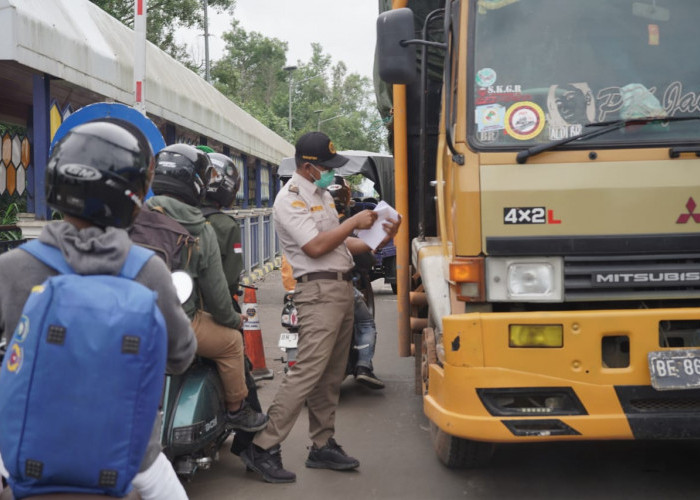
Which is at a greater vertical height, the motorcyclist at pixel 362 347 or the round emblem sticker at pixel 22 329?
the round emblem sticker at pixel 22 329

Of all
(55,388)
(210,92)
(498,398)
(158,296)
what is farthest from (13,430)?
(210,92)

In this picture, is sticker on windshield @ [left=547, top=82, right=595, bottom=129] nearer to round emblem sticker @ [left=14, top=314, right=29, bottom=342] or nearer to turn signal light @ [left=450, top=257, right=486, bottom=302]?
turn signal light @ [left=450, top=257, right=486, bottom=302]

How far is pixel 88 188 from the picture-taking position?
215 cm

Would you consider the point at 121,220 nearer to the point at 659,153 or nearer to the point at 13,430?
the point at 13,430

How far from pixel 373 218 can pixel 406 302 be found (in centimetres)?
135

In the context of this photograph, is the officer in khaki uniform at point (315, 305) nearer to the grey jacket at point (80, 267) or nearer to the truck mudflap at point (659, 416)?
the truck mudflap at point (659, 416)

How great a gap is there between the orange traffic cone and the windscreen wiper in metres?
4.04

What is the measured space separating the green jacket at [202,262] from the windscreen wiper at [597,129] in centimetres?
156

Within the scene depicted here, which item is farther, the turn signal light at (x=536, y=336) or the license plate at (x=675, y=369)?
the turn signal light at (x=536, y=336)

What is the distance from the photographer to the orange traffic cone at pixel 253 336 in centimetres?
789

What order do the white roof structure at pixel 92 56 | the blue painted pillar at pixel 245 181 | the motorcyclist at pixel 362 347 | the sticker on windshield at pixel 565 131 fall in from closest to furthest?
the sticker on windshield at pixel 565 131, the white roof structure at pixel 92 56, the motorcyclist at pixel 362 347, the blue painted pillar at pixel 245 181

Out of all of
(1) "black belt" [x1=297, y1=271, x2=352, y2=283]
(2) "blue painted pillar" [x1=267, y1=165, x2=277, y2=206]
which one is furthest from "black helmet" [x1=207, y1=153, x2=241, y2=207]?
(2) "blue painted pillar" [x1=267, y1=165, x2=277, y2=206]

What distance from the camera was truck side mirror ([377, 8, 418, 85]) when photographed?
4625mm

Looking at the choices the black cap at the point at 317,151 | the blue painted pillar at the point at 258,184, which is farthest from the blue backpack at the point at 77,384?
the blue painted pillar at the point at 258,184
